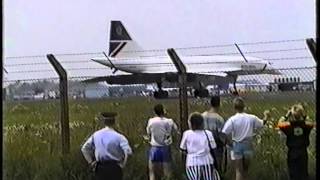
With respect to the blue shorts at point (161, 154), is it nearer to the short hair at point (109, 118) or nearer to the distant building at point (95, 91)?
the short hair at point (109, 118)

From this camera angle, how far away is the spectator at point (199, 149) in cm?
602

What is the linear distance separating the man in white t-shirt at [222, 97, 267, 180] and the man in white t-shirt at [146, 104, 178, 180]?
64 centimetres

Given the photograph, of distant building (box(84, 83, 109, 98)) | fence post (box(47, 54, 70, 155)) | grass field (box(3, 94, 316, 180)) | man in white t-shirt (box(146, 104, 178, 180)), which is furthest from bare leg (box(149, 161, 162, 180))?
fence post (box(47, 54, 70, 155))

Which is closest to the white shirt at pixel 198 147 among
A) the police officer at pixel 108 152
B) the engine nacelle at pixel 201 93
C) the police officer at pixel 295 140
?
the police officer at pixel 108 152

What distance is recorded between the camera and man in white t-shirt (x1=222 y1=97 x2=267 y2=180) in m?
6.57

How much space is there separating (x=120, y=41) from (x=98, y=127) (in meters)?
20.6

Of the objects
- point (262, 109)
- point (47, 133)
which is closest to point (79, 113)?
point (47, 133)

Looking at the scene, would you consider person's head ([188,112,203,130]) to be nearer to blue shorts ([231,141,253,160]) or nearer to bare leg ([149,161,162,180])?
blue shorts ([231,141,253,160])

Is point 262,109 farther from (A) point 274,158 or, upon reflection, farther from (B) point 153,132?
(B) point 153,132

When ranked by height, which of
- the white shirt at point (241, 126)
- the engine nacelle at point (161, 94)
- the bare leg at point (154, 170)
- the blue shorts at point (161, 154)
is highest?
the engine nacelle at point (161, 94)

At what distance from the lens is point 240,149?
6.68 metres

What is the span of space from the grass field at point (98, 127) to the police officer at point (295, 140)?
0.71ft

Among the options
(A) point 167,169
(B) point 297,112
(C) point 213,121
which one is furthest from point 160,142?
(B) point 297,112

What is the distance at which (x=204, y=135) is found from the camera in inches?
239
